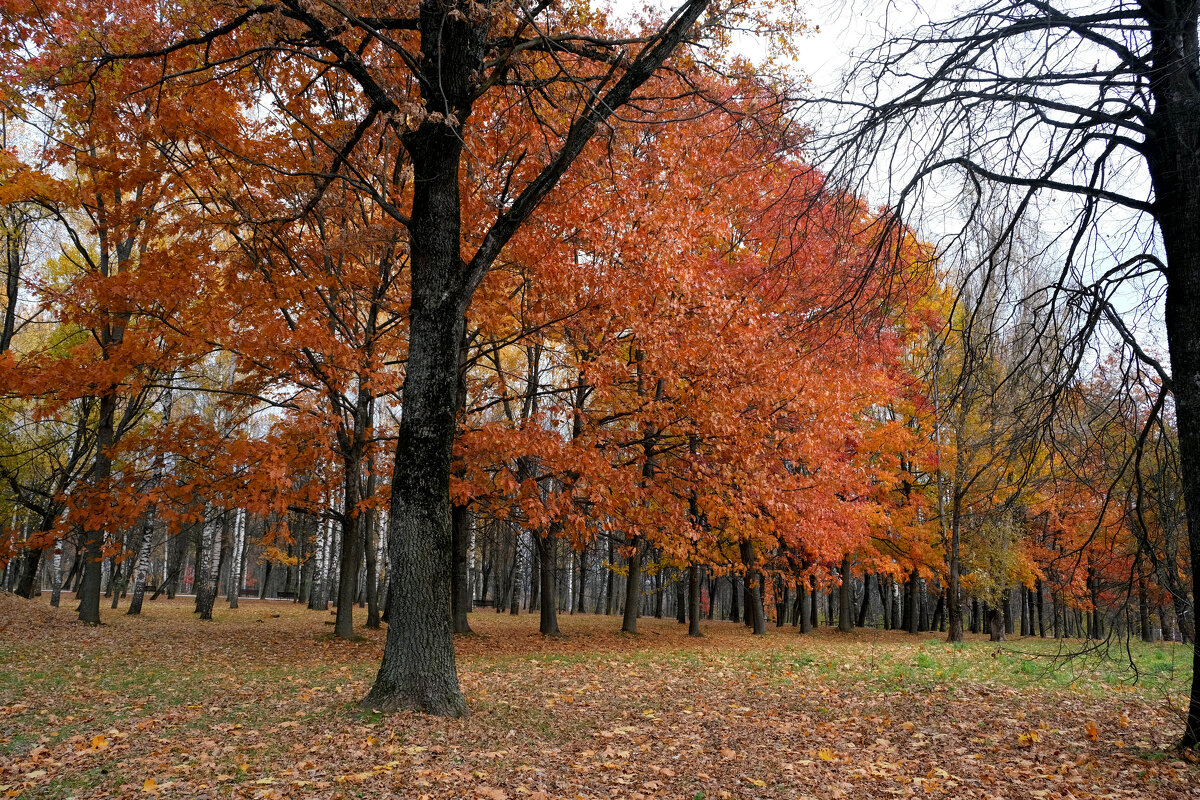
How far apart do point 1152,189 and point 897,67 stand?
8.80 ft

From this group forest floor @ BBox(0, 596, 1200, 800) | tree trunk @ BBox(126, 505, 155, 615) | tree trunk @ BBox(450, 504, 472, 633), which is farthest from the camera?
tree trunk @ BBox(126, 505, 155, 615)

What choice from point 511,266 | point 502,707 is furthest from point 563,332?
point 502,707

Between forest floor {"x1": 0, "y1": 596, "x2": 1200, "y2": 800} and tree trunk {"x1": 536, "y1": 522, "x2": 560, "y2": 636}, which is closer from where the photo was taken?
forest floor {"x1": 0, "y1": 596, "x2": 1200, "y2": 800}

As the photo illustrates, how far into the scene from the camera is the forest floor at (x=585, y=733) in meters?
4.32

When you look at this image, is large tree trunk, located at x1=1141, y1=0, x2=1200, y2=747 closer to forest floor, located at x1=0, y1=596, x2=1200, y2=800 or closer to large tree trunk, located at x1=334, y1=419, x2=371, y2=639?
forest floor, located at x1=0, y1=596, x2=1200, y2=800

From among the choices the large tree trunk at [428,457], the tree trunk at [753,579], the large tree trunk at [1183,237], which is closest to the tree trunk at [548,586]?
the tree trunk at [753,579]

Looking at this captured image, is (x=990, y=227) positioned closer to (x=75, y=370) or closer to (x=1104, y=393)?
(x=1104, y=393)

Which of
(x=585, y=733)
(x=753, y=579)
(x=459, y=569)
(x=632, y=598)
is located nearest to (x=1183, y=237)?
(x=585, y=733)

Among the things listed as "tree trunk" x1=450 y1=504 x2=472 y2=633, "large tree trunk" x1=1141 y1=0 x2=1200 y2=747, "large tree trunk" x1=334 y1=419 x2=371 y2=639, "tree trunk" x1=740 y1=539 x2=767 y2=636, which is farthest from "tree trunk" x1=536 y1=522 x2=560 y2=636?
"large tree trunk" x1=1141 y1=0 x2=1200 y2=747

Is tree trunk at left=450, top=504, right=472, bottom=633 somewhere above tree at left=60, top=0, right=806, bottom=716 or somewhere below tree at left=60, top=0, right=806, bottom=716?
below

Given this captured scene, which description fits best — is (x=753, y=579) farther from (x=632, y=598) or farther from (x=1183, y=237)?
(x=1183, y=237)

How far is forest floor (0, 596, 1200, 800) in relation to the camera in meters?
4.32

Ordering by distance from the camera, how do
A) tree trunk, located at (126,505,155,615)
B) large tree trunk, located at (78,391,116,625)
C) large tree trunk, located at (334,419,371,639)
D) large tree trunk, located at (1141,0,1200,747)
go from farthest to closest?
tree trunk, located at (126,505,155,615), large tree trunk, located at (78,391,116,625), large tree trunk, located at (334,419,371,639), large tree trunk, located at (1141,0,1200,747)

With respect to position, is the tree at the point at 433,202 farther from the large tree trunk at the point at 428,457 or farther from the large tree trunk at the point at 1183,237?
the large tree trunk at the point at 1183,237
